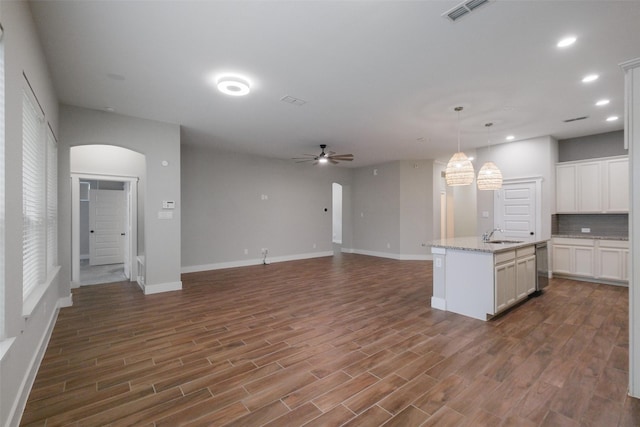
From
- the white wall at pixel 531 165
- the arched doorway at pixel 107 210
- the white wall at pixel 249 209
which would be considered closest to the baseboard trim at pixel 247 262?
the white wall at pixel 249 209

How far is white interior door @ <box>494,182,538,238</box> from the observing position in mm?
6012

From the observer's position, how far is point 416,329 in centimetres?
332

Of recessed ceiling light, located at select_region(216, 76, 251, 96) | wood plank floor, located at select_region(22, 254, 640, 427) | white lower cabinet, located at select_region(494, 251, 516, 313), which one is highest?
recessed ceiling light, located at select_region(216, 76, 251, 96)

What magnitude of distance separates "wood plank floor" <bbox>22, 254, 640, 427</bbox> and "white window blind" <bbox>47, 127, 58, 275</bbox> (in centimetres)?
87

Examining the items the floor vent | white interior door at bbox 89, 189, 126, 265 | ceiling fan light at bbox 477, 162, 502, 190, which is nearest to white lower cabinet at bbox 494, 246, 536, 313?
ceiling fan light at bbox 477, 162, 502, 190

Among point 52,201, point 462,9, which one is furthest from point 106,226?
point 462,9

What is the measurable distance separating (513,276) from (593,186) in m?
3.58

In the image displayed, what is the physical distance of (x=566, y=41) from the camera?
2674 millimetres

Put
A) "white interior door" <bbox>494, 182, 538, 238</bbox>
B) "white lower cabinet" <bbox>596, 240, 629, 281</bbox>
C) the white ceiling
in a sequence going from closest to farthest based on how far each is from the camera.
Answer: the white ceiling, "white lower cabinet" <bbox>596, 240, 629, 281</bbox>, "white interior door" <bbox>494, 182, 538, 238</bbox>

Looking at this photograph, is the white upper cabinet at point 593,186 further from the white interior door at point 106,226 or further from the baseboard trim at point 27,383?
the white interior door at point 106,226

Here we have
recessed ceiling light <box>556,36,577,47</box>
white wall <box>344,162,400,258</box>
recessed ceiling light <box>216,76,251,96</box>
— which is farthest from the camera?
white wall <box>344,162,400,258</box>

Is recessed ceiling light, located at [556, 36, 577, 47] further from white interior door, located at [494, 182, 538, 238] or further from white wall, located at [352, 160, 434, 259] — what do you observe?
white wall, located at [352, 160, 434, 259]

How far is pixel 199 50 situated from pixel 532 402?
4.22 m

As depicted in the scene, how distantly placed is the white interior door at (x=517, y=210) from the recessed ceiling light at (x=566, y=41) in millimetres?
4076
